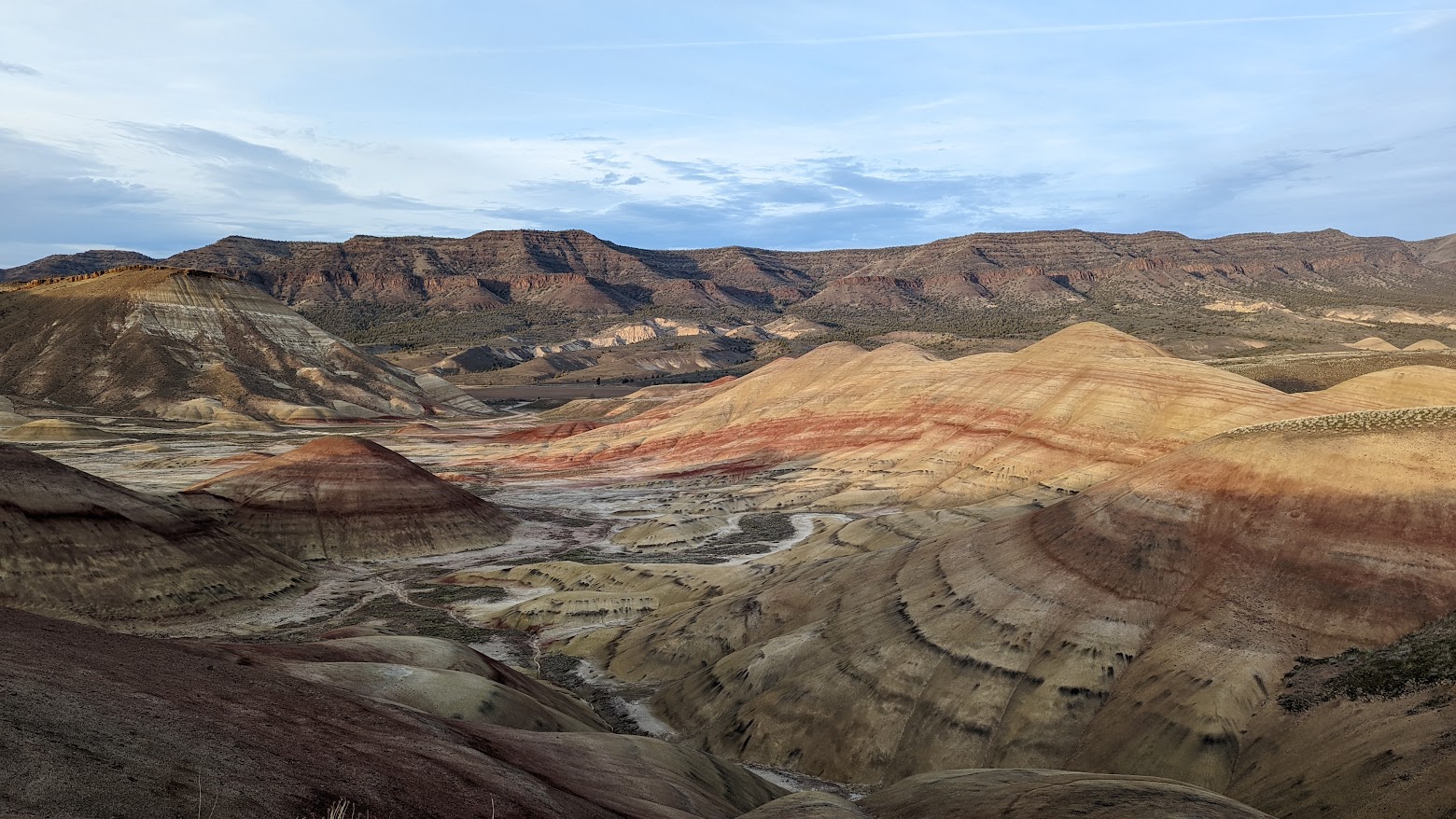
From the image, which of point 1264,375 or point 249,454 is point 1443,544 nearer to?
point 1264,375

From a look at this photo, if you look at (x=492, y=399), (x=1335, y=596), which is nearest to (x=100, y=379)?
(x=492, y=399)

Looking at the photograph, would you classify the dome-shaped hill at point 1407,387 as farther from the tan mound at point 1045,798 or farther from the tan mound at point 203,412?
the tan mound at point 203,412

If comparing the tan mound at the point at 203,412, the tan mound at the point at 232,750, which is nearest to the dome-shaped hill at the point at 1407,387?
the tan mound at the point at 232,750

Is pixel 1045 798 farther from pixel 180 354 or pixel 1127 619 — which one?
pixel 180 354

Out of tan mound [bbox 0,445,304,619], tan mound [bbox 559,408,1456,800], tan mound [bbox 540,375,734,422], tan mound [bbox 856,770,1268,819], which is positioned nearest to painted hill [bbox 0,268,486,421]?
tan mound [bbox 540,375,734,422]

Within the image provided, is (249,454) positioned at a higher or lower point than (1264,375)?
lower

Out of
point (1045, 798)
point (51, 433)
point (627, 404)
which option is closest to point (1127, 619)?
point (1045, 798)
